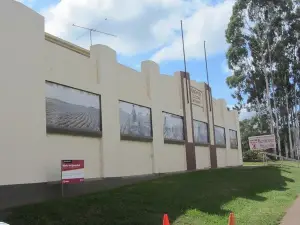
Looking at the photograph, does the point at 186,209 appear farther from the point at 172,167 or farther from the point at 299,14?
the point at 299,14

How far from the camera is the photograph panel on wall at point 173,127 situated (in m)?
22.8

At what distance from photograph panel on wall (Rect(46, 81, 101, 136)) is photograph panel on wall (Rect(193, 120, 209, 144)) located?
464 inches

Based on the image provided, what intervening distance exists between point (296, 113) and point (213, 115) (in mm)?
24517

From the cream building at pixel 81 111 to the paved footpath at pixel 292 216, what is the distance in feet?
22.7

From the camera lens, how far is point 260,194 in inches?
695

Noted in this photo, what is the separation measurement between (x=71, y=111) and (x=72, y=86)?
930 mm

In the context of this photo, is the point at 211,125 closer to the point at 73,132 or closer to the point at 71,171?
the point at 73,132

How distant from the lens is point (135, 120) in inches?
766

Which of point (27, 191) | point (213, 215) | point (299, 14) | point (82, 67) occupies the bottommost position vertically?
point (213, 215)

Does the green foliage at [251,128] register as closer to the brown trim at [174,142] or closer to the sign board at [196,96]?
the sign board at [196,96]

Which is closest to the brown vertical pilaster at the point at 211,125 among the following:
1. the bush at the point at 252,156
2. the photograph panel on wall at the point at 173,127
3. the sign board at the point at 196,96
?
the sign board at the point at 196,96

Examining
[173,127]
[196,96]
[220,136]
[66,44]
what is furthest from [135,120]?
[220,136]

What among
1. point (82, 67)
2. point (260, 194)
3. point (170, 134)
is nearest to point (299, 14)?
point (170, 134)

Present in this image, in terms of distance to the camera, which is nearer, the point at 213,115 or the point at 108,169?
the point at 108,169
